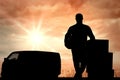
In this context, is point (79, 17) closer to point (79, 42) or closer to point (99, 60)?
point (79, 42)

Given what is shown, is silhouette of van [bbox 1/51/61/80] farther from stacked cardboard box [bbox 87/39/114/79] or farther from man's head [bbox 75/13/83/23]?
man's head [bbox 75/13/83/23]

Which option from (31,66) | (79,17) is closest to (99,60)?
(79,17)

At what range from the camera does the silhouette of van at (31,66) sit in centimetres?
1127

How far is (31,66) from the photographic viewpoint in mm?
11438

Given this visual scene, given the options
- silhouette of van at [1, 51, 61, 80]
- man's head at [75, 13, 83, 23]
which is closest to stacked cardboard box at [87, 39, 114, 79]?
man's head at [75, 13, 83, 23]

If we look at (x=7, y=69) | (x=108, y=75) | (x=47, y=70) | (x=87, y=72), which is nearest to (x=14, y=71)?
(x=7, y=69)

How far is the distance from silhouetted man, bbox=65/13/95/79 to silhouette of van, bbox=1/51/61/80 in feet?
7.50

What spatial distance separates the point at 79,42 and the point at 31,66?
8.99 ft

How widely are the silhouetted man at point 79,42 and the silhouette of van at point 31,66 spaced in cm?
229

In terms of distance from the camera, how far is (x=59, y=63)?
12.3 meters

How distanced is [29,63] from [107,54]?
310cm

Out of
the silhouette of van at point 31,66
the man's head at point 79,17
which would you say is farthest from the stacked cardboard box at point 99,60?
the silhouette of van at point 31,66

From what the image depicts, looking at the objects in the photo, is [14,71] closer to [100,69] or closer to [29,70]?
[29,70]

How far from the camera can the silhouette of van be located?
444 inches
